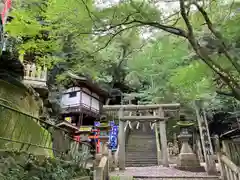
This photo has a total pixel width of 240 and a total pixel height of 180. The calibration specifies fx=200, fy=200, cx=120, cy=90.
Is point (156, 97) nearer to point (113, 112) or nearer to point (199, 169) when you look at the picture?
point (113, 112)

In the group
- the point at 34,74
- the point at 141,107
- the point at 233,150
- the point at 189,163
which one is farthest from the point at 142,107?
the point at 34,74

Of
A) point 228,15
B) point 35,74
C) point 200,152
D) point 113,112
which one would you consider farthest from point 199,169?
point 35,74

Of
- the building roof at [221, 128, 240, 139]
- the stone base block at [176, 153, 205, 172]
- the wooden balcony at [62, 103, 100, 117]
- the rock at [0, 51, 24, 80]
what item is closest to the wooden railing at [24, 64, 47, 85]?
the rock at [0, 51, 24, 80]

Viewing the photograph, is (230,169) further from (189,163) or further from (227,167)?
(189,163)

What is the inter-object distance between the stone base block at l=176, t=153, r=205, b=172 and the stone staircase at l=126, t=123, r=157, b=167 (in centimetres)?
296

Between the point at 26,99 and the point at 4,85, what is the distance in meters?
1.12

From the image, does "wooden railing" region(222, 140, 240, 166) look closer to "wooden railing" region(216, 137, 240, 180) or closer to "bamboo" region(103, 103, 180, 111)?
"wooden railing" region(216, 137, 240, 180)

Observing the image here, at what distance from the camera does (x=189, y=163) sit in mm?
9992

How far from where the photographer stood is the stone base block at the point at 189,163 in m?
9.73

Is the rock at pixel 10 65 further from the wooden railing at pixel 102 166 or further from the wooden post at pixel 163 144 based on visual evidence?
the wooden post at pixel 163 144

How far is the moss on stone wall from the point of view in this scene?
15.4 feet

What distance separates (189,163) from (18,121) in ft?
27.4

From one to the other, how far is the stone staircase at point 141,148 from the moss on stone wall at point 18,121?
308 inches

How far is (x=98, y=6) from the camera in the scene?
3.55 m
